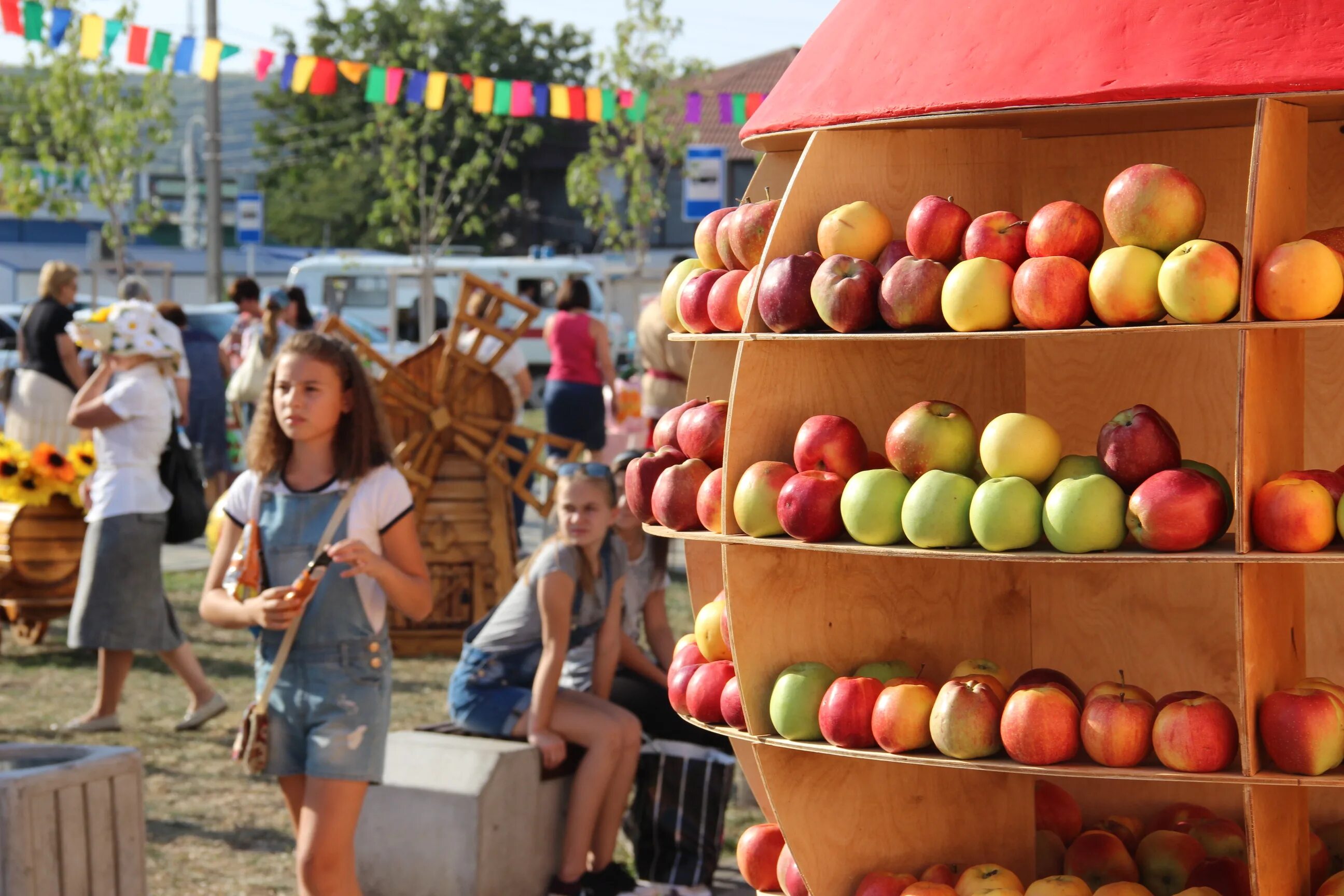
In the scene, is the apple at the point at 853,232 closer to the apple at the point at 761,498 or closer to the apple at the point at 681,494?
the apple at the point at 761,498

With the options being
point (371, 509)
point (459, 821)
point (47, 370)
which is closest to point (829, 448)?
point (371, 509)

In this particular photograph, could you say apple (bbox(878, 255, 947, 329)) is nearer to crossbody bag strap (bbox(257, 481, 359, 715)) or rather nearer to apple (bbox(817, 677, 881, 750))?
apple (bbox(817, 677, 881, 750))

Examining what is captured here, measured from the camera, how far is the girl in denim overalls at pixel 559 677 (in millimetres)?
5789

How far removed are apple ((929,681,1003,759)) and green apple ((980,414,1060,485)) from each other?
1.60 feet

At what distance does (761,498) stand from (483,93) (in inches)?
515

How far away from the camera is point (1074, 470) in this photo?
144 inches

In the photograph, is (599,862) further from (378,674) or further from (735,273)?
(735,273)

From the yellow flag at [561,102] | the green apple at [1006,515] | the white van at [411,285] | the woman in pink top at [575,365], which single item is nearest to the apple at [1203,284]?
the green apple at [1006,515]

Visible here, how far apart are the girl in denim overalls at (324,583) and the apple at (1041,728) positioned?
5.81ft

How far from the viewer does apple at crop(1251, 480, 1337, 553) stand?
334cm

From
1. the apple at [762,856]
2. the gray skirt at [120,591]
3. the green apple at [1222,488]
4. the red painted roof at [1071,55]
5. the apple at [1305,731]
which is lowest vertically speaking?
the apple at [762,856]

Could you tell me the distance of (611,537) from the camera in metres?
6.23

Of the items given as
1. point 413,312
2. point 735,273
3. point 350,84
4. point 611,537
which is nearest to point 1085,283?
point 735,273

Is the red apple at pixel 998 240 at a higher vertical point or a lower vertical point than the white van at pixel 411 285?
lower
